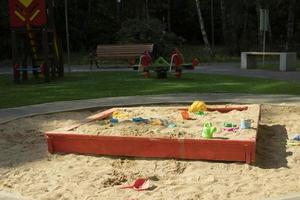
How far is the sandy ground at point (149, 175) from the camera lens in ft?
17.2

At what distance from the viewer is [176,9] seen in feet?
165

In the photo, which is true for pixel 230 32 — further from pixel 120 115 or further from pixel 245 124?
pixel 245 124

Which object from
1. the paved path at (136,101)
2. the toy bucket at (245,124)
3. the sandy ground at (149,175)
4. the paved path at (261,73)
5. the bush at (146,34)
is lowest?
the paved path at (261,73)

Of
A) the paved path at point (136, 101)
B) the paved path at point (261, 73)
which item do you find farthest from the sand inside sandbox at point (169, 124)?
the paved path at point (261, 73)

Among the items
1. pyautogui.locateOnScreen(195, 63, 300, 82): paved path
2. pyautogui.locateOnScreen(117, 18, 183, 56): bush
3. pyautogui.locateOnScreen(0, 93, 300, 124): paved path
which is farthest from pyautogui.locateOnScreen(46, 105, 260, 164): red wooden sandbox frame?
pyautogui.locateOnScreen(117, 18, 183, 56): bush

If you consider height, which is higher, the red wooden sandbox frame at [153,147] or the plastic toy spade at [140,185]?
the red wooden sandbox frame at [153,147]

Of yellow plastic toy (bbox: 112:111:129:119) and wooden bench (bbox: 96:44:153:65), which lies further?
wooden bench (bbox: 96:44:153:65)

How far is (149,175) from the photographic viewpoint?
19.1 ft

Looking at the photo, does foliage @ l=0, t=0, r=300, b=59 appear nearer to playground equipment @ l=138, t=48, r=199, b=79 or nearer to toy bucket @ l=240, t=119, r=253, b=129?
playground equipment @ l=138, t=48, r=199, b=79

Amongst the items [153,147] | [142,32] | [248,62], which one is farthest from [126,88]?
[142,32]

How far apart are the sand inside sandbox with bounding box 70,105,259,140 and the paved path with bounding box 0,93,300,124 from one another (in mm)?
2217

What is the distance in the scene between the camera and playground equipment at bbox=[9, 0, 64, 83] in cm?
1816

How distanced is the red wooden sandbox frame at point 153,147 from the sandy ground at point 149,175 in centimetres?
9

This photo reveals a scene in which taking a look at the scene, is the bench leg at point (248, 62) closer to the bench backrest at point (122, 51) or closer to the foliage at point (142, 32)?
the bench backrest at point (122, 51)
